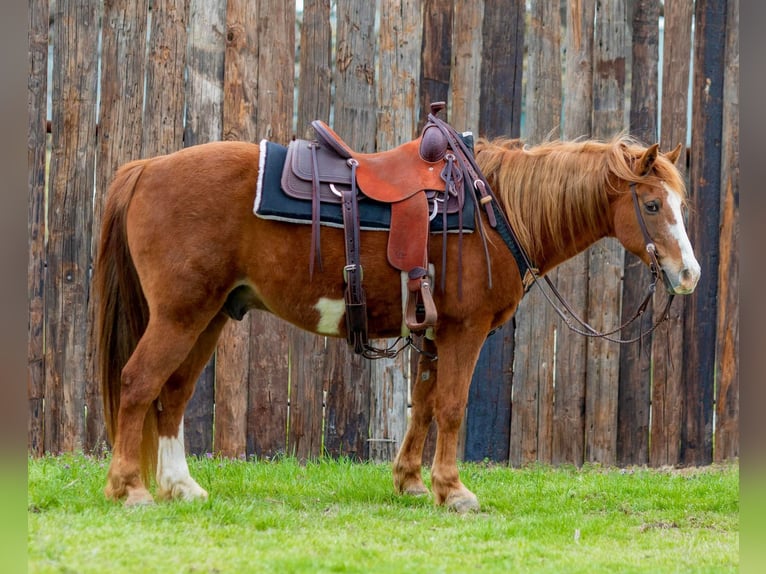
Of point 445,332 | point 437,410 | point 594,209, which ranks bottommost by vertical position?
point 437,410

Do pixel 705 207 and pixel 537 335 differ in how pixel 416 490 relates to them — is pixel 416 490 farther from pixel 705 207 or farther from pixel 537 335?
pixel 705 207

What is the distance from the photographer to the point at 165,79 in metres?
5.96

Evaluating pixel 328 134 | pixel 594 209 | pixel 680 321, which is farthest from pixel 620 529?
pixel 328 134

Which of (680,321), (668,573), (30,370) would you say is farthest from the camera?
(680,321)

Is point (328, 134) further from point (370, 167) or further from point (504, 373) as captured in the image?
point (504, 373)

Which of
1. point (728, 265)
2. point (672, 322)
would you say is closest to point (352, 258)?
point (672, 322)

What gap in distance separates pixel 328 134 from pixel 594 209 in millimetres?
1640

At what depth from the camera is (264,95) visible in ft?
19.9

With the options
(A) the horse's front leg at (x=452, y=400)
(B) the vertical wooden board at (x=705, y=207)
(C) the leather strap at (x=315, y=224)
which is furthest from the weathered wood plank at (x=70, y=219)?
(B) the vertical wooden board at (x=705, y=207)

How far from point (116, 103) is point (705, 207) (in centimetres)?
446

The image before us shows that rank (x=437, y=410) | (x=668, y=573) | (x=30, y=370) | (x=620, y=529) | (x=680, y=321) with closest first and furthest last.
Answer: (x=668, y=573)
(x=620, y=529)
(x=437, y=410)
(x=30, y=370)
(x=680, y=321)

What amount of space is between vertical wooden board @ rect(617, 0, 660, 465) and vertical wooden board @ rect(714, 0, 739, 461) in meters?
0.53

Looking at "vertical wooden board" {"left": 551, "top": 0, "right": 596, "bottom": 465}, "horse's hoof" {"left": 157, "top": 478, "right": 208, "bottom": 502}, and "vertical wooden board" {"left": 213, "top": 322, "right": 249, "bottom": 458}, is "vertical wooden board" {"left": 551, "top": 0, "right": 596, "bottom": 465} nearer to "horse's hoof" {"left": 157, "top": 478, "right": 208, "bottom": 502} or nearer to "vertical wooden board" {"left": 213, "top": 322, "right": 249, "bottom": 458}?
"vertical wooden board" {"left": 213, "top": 322, "right": 249, "bottom": 458}

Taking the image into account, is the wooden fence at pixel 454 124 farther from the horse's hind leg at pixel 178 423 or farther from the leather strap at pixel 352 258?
the leather strap at pixel 352 258
